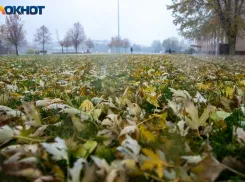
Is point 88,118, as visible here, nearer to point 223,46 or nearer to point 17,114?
point 17,114

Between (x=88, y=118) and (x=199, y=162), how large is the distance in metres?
0.79

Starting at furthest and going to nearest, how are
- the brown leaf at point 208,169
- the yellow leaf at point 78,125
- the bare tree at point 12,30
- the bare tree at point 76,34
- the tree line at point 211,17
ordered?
the bare tree at point 76,34 → the bare tree at point 12,30 → the tree line at point 211,17 → the yellow leaf at point 78,125 → the brown leaf at point 208,169

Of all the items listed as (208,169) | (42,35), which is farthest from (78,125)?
(42,35)

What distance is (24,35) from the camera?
49062 mm

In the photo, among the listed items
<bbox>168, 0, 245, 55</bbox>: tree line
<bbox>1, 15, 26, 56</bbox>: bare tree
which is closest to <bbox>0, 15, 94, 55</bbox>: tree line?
<bbox>1, 15, 26, 56</bbox>: bare tree

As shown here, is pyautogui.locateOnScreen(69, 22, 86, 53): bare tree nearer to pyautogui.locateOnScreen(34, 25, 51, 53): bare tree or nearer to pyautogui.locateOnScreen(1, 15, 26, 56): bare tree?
pyautogui.locateOnScreen(34, 25, 51, 53): bare tree

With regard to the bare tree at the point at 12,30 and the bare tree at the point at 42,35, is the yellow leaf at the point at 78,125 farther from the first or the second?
the bare tree at the point at 42,35

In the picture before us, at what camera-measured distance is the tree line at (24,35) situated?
4225cm

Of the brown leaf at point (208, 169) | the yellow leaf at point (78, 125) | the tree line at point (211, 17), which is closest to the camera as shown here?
the brown leaf at point (208, 169)

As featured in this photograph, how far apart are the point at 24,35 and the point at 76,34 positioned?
18.7 m

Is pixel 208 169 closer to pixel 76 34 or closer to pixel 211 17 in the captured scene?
pixel 211 17

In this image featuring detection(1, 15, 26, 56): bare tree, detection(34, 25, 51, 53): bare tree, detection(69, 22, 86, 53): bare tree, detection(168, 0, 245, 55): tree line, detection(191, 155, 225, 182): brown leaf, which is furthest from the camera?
detection(69, 22, 86, 53): bare tree

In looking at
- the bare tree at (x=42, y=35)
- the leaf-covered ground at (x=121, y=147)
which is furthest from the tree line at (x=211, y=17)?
the bare tree at (x=42, y=35)

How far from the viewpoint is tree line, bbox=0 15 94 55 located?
42250 mm
